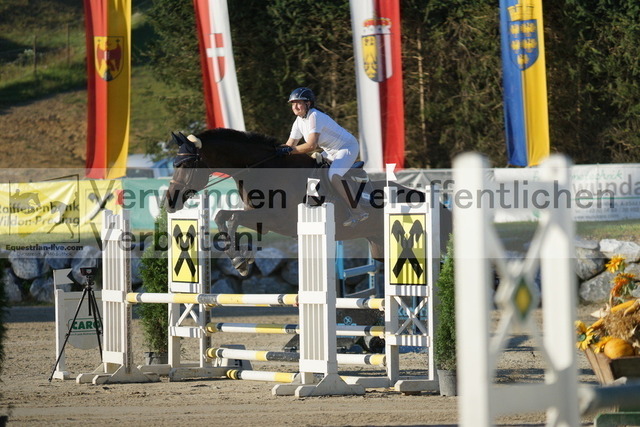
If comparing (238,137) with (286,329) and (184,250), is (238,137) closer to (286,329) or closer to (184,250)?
(184,250)

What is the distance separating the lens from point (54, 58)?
38.6 metres

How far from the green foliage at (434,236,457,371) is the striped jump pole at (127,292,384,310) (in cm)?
51

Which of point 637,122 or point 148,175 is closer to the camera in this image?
point 637,122

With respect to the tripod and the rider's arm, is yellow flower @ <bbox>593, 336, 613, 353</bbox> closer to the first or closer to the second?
the rider's arm

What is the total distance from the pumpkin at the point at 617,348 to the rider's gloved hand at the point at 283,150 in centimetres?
340

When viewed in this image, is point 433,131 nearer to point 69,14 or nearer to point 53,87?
point 53,87

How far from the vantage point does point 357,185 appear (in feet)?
25.7

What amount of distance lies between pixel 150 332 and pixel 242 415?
2825mm

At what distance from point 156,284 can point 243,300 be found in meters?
1.38

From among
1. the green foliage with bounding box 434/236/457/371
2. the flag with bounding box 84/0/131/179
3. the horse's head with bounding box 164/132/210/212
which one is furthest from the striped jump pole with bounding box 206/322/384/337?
the flag with bounding box 84/0/131/179

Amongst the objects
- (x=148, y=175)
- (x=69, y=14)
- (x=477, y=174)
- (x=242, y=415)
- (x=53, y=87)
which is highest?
(x=69, y=14)

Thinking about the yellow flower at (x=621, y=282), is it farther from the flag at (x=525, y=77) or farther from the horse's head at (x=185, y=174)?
the flag at (x=525, y=77)

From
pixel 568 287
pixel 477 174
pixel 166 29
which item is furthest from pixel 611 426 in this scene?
pixel 166 29

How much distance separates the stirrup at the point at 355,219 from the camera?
782 cm
